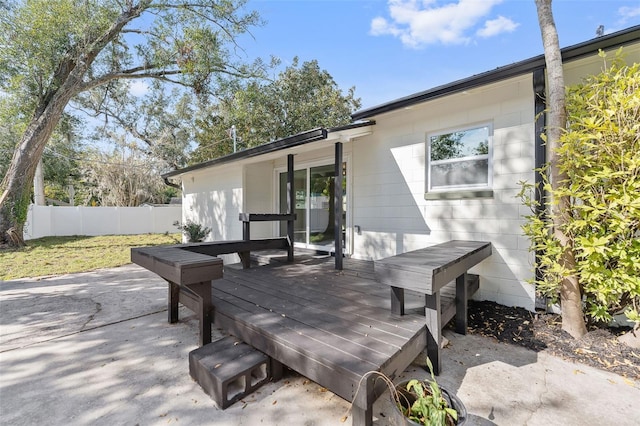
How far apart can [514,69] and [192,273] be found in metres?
4.31

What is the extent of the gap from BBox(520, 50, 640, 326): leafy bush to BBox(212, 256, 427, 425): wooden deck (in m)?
1.69

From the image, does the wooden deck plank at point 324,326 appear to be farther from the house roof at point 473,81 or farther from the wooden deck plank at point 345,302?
the house roof at point 473,81

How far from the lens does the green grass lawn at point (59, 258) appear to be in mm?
6900

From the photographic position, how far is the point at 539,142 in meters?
3.48

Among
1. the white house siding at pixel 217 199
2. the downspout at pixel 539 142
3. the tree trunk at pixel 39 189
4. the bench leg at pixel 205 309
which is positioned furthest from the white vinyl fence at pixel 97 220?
the downspout at pixel 539 142

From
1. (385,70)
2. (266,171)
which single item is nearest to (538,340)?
(266,171)

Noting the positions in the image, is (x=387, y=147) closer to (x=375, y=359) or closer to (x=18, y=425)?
(x=375, y=359)

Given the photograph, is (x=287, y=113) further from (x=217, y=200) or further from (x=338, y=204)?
(x=338, y=204)

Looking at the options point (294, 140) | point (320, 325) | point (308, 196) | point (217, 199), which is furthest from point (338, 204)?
point (217, 199)

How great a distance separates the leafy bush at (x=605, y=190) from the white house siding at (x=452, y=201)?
30.2 inches

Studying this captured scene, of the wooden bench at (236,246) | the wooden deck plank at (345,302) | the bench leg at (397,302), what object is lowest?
the wooden deck plank at (345,302)

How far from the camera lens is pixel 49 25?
7730 mm

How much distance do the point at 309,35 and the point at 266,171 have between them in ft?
14.9

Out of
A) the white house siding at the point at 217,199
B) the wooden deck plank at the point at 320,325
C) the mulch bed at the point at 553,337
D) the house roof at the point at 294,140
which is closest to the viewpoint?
the wooden deck plank at the point at 320,325
